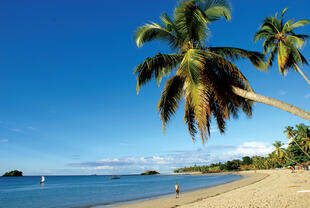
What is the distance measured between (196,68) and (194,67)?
0.18 ft

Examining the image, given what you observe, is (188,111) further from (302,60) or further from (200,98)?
(302,60)

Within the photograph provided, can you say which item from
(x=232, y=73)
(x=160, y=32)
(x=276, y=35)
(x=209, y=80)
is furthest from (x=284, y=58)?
(x=160, y=32)

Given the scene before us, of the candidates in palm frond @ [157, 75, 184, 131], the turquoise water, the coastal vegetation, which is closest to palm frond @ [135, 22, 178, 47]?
palm frond @ [157, 75, 184, 131]

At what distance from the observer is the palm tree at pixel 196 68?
17.0ft

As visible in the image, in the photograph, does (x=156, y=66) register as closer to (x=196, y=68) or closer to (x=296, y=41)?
(x=196, y=68)

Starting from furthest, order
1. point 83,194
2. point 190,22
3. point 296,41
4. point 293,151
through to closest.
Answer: point 293,151 < point 83,194 < point 296,41 < point 190,22

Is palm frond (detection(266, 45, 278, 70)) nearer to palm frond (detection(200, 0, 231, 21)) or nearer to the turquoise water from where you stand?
palm frond (detection(200, 0, 231, 21))

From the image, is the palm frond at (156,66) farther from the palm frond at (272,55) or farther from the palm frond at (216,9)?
the palm frond at (272,55)

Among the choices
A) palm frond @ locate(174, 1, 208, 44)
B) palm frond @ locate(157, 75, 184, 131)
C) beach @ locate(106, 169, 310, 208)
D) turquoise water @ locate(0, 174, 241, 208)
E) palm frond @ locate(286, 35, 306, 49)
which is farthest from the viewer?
turquoise water @ locate(0, 174, 241, 208)

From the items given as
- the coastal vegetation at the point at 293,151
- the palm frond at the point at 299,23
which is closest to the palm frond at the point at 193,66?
the palm frond at the point at 299,23

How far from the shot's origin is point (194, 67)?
509cm

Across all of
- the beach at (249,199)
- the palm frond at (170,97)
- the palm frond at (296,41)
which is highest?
the palm frond at (296,41)

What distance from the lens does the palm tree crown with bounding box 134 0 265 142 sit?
5.25m

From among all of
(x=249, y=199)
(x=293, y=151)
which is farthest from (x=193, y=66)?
(x=293, y=151)
